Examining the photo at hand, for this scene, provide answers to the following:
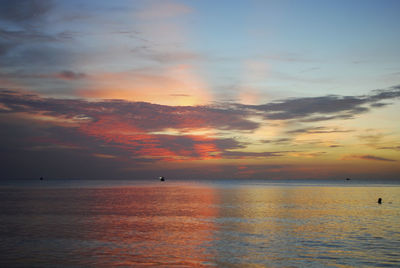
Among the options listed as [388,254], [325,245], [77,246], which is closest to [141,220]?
[77,246]

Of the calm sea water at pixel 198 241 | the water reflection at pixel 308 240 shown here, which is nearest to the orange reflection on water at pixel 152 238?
the calm sea water at pixel 198 241

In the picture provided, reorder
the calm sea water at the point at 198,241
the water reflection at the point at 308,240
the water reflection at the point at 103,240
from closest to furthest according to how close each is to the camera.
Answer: the calm sea water at the point at 198,241 → the water reflection at the point at 103,240 → the water reflection at the point at 308,240

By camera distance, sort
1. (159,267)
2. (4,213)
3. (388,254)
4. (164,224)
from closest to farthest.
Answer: (159,267) < (388,254) < (164,224) < (4,213)

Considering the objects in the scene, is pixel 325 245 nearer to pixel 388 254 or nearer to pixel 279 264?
pixel 388 254

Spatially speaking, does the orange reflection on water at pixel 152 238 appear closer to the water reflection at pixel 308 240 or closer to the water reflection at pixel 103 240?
the water reflection at pixel 103 240

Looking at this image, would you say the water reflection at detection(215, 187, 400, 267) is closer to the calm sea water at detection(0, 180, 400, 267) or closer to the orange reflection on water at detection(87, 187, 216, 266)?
the calm sea water at detection(0, 180, 400, 267)

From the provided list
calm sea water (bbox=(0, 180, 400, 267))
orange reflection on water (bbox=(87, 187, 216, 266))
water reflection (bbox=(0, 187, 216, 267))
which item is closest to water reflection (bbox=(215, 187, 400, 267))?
calm sea water (bbox=(0, 180, 400, 267))

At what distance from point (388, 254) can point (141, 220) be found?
36.5 m

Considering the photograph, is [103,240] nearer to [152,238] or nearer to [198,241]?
[152,238]

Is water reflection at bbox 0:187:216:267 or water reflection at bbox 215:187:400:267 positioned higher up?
water reflection at bbox 215:187:400:267

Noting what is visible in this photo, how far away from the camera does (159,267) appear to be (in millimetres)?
30531

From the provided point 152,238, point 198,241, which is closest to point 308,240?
point 198,241

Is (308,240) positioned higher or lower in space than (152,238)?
higher

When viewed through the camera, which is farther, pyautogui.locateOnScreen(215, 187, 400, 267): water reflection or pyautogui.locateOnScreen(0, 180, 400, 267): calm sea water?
pyautogui.locateOnScreen(215, 187, 400, 267): water reflection
